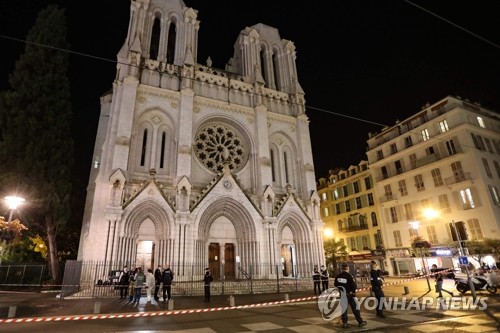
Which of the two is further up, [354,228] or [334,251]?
[354,228]

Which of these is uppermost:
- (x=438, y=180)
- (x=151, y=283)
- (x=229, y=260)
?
(x=438, y=180)

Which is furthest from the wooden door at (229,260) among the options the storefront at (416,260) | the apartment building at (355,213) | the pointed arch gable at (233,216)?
the apartment building at (355,213)

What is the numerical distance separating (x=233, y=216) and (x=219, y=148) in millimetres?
6316

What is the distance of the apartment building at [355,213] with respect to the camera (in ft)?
109

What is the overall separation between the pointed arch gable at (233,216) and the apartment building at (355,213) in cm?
1678

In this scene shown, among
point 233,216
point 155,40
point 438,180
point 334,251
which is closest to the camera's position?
point 233,216

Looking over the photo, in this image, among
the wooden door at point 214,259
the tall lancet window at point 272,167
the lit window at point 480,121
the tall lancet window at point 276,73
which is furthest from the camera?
the tall lancet window at point 276,73

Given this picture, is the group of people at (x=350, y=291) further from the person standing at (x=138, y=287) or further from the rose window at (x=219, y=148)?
the rose window at (x=219, y=148)

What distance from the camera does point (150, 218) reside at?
1966 cm

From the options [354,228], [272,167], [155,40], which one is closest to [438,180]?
[354,228]

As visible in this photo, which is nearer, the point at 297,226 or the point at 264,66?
the point at 297,226

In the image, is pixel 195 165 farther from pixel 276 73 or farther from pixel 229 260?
pixel 276 73

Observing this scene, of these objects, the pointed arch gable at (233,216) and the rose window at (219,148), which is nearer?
the pointed arch gable at (233,216)

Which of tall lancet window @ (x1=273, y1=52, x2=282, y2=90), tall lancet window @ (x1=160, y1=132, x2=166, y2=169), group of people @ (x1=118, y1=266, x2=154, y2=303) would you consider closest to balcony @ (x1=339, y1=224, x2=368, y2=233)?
tall lancet window @ (x1=273, y1=52, x2=282, y2=90)
